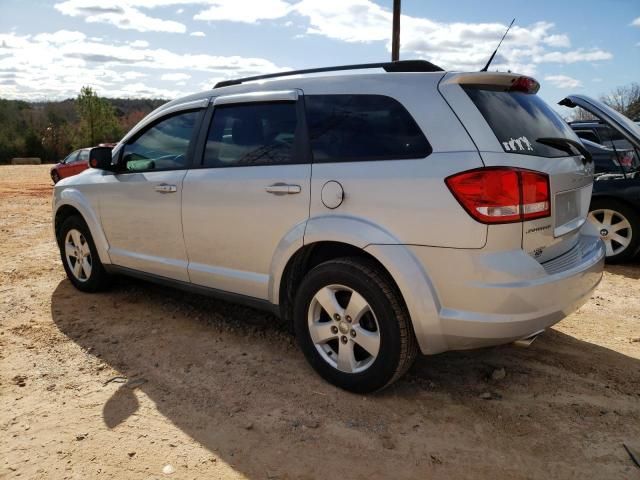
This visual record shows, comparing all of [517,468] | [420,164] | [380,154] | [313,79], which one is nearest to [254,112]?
[313,79]

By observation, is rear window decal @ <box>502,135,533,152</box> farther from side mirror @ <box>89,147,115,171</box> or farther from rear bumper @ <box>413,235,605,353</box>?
side mirror @ <box>89,147,115,171</box>

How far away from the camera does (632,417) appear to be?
→ 282 centimetres

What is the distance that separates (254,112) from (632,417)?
286 cm

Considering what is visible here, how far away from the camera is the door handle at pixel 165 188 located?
12.6 feet

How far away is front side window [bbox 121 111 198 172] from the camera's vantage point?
3.92 m

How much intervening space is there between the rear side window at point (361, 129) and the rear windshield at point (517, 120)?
1.19 ft

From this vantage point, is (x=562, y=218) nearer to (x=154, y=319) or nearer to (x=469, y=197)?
(x=469, y=197)

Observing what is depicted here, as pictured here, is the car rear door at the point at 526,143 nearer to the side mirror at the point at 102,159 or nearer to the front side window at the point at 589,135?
the side mirror at the point at 102,159

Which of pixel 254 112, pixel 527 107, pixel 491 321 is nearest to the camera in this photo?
pixel 491 321

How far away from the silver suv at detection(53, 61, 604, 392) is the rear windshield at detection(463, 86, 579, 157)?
0.04 ft

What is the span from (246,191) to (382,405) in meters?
Result: 1.55

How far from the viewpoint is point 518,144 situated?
2711mm

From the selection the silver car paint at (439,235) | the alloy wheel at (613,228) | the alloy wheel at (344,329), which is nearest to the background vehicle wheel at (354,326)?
A: the alloy wheel at (344,329)

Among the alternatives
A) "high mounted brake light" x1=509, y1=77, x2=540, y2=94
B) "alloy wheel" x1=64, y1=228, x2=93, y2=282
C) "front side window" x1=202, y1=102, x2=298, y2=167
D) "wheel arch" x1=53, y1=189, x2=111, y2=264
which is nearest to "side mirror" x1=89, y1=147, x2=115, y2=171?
"wheel arch" x1=53, y1=189, x2=111, y2=264
